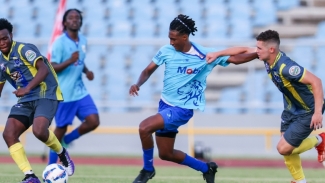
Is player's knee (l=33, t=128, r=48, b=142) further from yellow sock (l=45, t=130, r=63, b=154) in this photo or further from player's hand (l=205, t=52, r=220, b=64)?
player's hand (l=205, t=52, r=220, b=64)

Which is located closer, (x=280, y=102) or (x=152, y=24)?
(x=280, y=102)

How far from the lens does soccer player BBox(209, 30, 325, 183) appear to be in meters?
7.77

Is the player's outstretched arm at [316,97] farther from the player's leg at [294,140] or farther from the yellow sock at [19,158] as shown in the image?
the yellow sock at [19,158]

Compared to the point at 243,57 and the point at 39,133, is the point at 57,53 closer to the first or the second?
the point at 39,133

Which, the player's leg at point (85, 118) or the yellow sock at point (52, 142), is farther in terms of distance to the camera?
the player's leg at point (85, 118)

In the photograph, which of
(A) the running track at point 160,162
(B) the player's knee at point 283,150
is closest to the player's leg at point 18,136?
(B) the player's knee at point 283,150

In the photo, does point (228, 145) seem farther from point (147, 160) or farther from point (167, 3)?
point (147, 160)

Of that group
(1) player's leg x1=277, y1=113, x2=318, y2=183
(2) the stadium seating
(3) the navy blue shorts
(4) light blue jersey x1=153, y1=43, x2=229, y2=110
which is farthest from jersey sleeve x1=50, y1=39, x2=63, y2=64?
(2) the stadium seating

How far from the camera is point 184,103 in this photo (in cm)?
822

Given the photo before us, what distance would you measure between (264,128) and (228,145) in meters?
0.92

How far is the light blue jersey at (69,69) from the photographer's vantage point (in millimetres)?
10602

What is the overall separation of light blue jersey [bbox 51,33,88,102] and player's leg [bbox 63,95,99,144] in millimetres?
119

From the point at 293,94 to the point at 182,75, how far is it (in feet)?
4.17

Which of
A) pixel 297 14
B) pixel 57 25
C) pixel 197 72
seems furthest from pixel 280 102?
pixel 197 72
